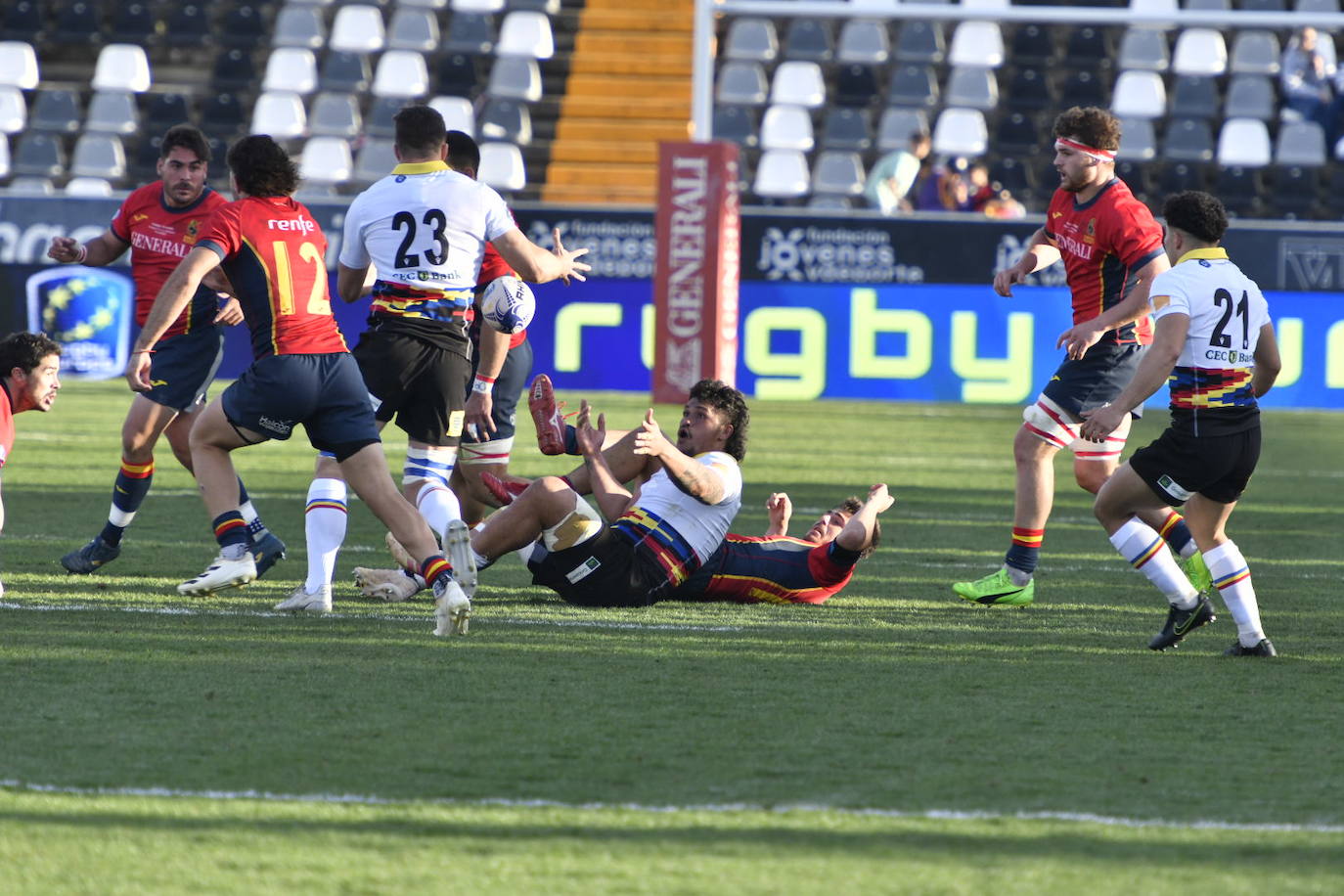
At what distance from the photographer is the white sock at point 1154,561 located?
21.9 ft

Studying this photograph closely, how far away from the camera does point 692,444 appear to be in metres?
7.52

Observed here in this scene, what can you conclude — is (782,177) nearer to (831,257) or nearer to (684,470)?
(831,257)

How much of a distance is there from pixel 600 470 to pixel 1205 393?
2.30 meters

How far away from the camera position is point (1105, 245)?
780cm

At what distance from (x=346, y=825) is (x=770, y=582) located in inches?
147

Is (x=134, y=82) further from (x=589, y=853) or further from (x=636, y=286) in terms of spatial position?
(x=589, y=853)

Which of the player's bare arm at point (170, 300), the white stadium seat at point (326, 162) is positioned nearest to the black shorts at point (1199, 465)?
the player's bare arm at point (170, 300)

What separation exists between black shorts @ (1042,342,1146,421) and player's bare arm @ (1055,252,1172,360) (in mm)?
278

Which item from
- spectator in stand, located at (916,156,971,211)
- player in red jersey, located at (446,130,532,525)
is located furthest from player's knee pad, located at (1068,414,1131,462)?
spectator in stand, located at (916,156,971,211)

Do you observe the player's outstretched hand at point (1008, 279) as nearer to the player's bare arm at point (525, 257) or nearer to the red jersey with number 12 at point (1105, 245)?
the red jersey with number 12 at point (1105, 245)

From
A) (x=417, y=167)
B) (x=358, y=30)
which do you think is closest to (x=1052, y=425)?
(x=417, y=167)

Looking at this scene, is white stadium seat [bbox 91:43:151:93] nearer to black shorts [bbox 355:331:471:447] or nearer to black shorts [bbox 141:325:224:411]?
black shorts [bbox 141:325:224:411]

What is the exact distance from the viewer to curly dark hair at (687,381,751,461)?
7516 mm

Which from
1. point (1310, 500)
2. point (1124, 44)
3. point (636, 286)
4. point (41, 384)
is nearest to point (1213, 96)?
point (1124, 44)
